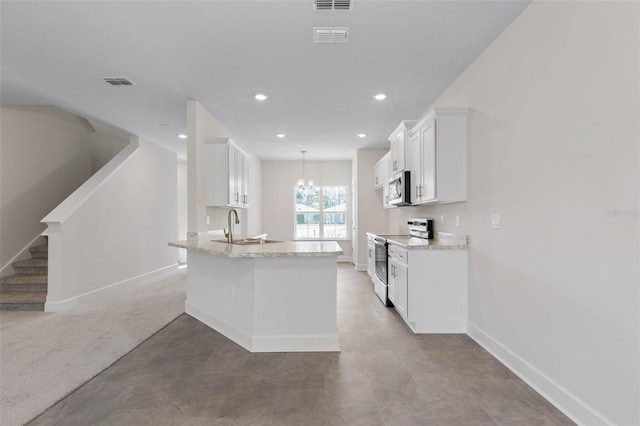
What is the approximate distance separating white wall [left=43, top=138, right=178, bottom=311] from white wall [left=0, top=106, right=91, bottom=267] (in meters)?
0.92

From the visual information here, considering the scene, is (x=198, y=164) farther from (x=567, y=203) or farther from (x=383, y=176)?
(x=567, y=203)

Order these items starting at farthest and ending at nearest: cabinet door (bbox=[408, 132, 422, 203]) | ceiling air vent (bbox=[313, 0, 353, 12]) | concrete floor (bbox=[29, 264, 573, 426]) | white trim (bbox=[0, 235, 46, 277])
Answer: white trim (bbox=[0, 235, 46, 277]) < cabinet door (bbox=[408, 132, 422, 203]) < ceiling air vent (bbox=[313, 0, 353, 12]) < concrete floor (bbox=[29, 264, 573, 426])

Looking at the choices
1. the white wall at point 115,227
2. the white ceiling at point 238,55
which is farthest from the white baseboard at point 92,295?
the white ceiling at point 238,55

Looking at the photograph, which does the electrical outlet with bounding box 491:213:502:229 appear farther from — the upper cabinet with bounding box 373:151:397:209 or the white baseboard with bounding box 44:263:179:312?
the white baseboard with bounding box 44:263:179:312

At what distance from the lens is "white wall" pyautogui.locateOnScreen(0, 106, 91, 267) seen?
16.0ft

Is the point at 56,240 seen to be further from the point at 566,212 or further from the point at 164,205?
the point at 566,212

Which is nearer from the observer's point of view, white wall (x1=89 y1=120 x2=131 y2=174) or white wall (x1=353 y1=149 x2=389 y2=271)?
white wall (x1=89 y1=120 x2=131 y2=174)

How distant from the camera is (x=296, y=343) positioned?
120 inches

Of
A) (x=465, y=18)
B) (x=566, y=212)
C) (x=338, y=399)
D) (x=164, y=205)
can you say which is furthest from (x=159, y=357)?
(x=164, y=205)

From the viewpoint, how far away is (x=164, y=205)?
23.6 feet

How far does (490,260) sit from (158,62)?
3.77 meters

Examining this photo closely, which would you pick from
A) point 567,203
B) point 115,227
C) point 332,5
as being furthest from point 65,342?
point 567,203

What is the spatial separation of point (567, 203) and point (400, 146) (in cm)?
285

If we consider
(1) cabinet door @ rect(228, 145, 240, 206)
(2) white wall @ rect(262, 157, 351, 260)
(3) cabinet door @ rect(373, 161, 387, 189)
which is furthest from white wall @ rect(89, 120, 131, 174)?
(3) cabinet door @ rect(373, 161, 387, 189)
